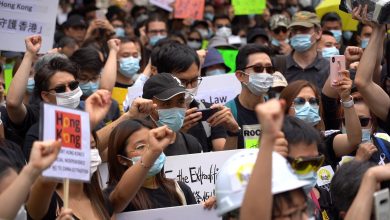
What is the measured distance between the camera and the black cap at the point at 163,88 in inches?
285

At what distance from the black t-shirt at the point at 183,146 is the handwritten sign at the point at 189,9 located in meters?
6.19

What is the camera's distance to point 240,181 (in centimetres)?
411

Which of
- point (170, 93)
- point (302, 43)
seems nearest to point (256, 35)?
point (302, 43)

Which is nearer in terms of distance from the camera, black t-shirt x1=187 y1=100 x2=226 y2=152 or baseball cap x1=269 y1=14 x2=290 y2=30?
black t-shirt x1=187 y1=100 x2=226 y2=152

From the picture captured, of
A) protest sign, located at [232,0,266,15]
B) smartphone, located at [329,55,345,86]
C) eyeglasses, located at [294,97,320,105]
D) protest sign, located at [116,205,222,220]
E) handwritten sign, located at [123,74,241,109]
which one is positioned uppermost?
smartphone, located at [329,55,345,86]

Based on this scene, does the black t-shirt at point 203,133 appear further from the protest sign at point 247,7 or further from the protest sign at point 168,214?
the protest sign at point 247,7

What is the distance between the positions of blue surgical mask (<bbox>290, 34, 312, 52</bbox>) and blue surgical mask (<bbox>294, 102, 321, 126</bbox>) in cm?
251

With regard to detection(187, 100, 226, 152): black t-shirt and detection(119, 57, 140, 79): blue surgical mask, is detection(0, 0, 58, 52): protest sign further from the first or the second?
detection(119, 57, 140, 79): blue surgical mask

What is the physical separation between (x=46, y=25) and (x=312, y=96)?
2372 millimetres

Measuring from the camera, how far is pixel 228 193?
4.11 meters

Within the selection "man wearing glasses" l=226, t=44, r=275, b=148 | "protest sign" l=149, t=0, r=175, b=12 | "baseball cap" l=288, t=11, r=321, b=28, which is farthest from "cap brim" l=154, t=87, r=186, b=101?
"protest sign" l=149, t=0, r=175, b=12

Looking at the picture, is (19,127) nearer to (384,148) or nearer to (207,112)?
(207,112)

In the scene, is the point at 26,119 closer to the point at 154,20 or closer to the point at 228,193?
the point at 228,193

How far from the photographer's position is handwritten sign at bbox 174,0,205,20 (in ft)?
44.5
